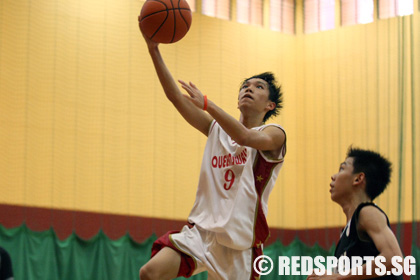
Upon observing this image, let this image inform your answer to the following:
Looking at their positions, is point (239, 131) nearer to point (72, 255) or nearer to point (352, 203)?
point (352, 203)

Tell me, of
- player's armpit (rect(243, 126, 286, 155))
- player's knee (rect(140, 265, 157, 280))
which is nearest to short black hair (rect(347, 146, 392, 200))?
player's armpit (rect(243, 126, 286, 155))

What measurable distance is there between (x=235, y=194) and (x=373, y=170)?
990 millimetres

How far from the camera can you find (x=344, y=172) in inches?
166

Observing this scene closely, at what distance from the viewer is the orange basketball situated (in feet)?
14.8

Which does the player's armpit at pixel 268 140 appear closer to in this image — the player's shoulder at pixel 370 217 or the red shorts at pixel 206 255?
the red shorts at pixel 206 255

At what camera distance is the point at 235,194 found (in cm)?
460

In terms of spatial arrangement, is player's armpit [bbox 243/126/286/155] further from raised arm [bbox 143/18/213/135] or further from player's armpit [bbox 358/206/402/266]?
player's armpit [bbox 358/206/402/266]

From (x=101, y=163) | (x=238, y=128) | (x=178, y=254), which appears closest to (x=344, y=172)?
(x=238, y=128)

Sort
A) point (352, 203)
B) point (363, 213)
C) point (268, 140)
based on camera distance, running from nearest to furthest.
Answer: point (363, 213), point (352, 203), point (268, 140)

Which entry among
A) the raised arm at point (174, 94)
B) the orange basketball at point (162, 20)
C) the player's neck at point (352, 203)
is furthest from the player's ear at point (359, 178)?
the orange basketball at point (162, 20)

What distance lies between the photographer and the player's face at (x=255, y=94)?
16.2ft

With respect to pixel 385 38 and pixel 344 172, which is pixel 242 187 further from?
pixel 385 38

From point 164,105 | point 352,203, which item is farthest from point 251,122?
point 164,105

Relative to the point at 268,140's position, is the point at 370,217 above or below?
below
